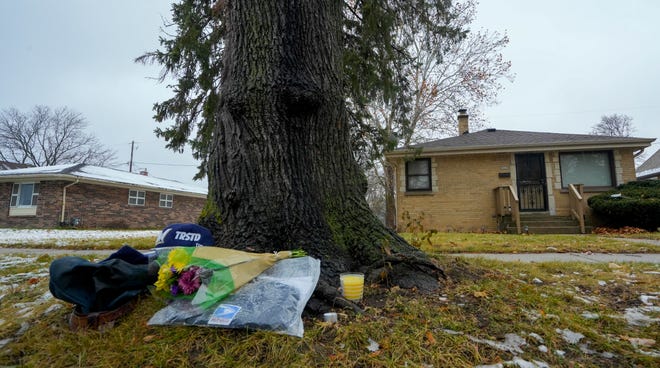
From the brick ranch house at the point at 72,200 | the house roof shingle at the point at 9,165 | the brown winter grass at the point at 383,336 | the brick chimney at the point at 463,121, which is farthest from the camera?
the house roof shingle at the point at 9,165

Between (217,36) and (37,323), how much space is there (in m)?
4.08

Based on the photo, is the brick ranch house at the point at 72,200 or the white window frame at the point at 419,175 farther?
the brick ranch house at the point at 72,200

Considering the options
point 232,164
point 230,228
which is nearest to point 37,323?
point 230,228

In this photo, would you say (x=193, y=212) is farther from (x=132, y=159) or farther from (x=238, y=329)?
(x=238, y=329)

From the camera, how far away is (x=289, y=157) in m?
2.21

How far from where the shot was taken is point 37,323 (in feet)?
5.54

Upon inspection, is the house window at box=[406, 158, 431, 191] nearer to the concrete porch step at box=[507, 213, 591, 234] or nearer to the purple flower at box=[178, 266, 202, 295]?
the concrete porch step at box=[507, 213, 591, 234]

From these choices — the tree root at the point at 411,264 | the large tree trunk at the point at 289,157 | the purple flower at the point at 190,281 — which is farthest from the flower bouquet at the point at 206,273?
the tree root at the point at 411,264

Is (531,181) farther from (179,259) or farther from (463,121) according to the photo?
(179,259)

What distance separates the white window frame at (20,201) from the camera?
14.4 m

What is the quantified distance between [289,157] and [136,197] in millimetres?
17910

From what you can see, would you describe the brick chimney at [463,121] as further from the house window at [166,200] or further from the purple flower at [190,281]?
the house window at [166,200]

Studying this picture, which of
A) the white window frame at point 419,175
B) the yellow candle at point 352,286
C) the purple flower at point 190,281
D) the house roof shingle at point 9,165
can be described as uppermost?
the house roof shingle at point 9,165

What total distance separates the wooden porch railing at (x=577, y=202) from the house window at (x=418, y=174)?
4259mm
